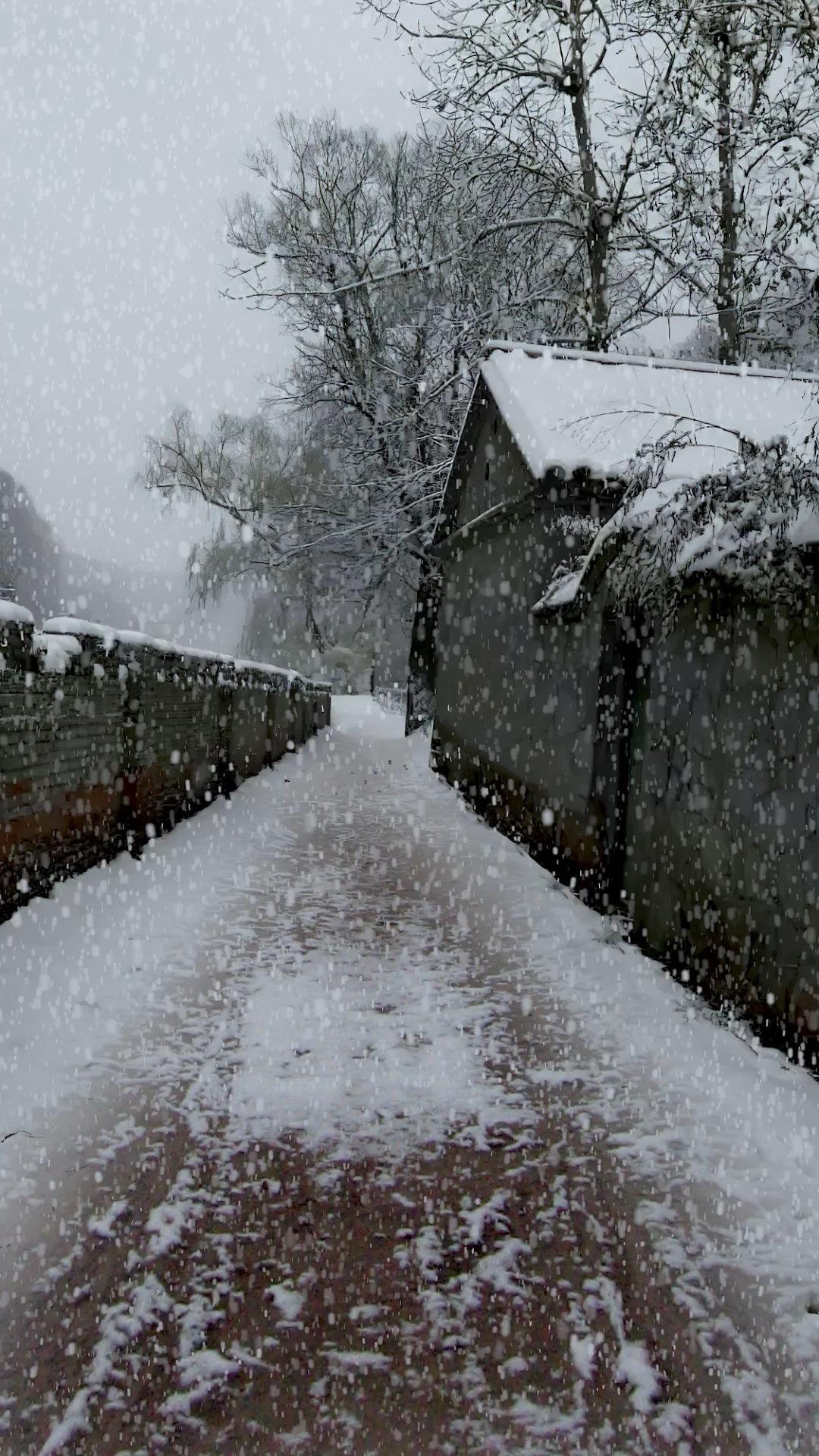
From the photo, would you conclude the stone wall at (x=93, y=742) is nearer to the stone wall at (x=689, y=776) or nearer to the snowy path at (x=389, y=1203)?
the snowy path at (x=389, y=1203)

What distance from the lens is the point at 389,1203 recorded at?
2.94 m

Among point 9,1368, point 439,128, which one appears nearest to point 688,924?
point 9,1368

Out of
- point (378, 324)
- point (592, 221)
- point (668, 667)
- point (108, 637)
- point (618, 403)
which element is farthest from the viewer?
point (378, 324)

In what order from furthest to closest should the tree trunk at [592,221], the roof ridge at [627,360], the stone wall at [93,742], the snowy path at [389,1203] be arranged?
the tree trunk at [592,221], the roof ridge at [627,360], the stone wall at [93,742], the snowy path at [389,1203]

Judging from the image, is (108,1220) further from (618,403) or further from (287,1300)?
(618,403)

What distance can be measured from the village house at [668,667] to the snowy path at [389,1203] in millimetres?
557

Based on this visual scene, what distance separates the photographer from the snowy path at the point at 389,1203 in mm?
2156

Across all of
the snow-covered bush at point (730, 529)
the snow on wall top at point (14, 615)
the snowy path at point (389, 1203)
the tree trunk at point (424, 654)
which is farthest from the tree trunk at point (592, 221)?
the snowy path at point (389, 1203)

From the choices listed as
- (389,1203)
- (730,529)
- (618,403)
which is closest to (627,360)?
(618,403)

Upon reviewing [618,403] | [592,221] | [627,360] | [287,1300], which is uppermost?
[592,221]

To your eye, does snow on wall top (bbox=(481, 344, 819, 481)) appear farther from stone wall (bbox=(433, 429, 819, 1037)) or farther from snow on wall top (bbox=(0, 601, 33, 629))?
snow on wall top (bbox=(0, 601, 33, 629))

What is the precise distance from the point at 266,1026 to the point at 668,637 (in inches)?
126

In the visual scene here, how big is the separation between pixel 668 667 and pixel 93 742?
4.04 meters

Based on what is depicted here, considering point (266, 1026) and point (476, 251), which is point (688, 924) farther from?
point (476, 251)
